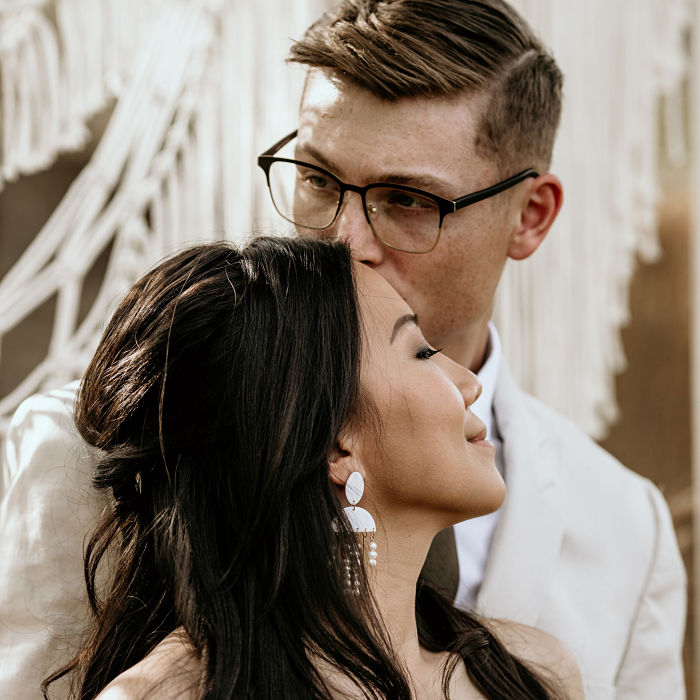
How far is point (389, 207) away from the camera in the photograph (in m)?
1.41

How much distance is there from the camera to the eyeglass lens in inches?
55.1

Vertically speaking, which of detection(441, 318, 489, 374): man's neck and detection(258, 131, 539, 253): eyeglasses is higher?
detection(258, 131, 539, 253): eyeglasses

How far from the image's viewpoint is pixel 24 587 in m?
1.21

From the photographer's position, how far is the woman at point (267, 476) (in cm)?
105

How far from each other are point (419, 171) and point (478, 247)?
6.3 inches

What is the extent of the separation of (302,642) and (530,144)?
85cm

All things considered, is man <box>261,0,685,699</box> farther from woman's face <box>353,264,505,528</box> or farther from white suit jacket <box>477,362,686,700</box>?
woman's face <box>353,264,505,528</box>

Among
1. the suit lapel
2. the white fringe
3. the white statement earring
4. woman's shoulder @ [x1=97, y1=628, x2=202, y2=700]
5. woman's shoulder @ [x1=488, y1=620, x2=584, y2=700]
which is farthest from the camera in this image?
the white fringe

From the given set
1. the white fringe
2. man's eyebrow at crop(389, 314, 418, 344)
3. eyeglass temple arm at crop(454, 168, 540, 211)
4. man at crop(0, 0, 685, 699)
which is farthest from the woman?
the white fringe

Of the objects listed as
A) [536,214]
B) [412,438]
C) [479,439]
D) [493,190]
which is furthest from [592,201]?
[412,438]

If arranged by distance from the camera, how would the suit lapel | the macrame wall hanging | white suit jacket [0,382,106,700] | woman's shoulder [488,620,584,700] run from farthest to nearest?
the macrame wall hanging → the suit lapel → woman's shoulder [488,620,584,700] → white suit jacket [0,382,106,700]

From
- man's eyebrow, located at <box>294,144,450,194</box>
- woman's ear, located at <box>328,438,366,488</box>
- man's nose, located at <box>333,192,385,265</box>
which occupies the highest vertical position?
man's eyebrow, located at <box>294,144,450,194</box>

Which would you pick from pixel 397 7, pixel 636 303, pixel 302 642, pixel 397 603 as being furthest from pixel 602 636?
pixel 636 303

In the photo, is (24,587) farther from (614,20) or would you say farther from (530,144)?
(614,20)
